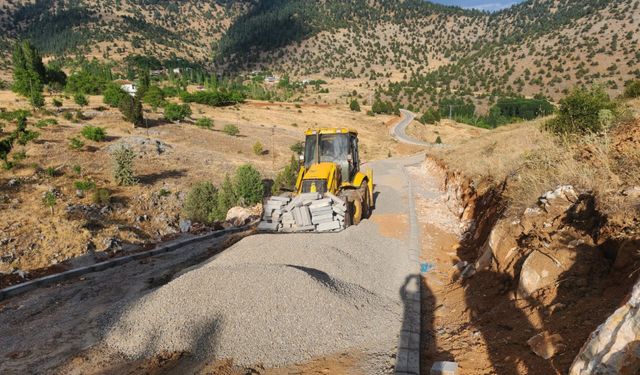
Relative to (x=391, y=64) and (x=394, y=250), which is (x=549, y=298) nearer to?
(x=394, y=250)

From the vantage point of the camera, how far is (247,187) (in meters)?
21.0

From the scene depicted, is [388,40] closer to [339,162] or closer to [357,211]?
[339,162]

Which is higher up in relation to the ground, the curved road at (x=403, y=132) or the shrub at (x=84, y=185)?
the curved road at (x=403, y=132)

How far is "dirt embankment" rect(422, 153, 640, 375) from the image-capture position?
480 centimetres

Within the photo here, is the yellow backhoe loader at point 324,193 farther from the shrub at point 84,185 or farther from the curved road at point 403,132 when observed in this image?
the curved road at point 403,132

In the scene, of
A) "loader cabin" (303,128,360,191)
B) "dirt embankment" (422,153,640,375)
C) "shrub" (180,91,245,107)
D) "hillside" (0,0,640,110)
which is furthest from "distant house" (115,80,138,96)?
"hillside" (0,0,640,110)

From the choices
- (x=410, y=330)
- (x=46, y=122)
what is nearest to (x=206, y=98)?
(x=46, y=122)

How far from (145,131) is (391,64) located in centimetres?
10834

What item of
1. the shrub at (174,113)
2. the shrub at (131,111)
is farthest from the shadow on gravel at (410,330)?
the shrub at (174,113)

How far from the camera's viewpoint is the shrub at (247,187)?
20.7 metres

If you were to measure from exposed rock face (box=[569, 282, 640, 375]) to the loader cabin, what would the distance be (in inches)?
408

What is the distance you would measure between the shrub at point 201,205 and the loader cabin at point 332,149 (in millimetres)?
8218

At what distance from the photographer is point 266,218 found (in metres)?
11.8

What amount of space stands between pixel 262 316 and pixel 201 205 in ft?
47.9
